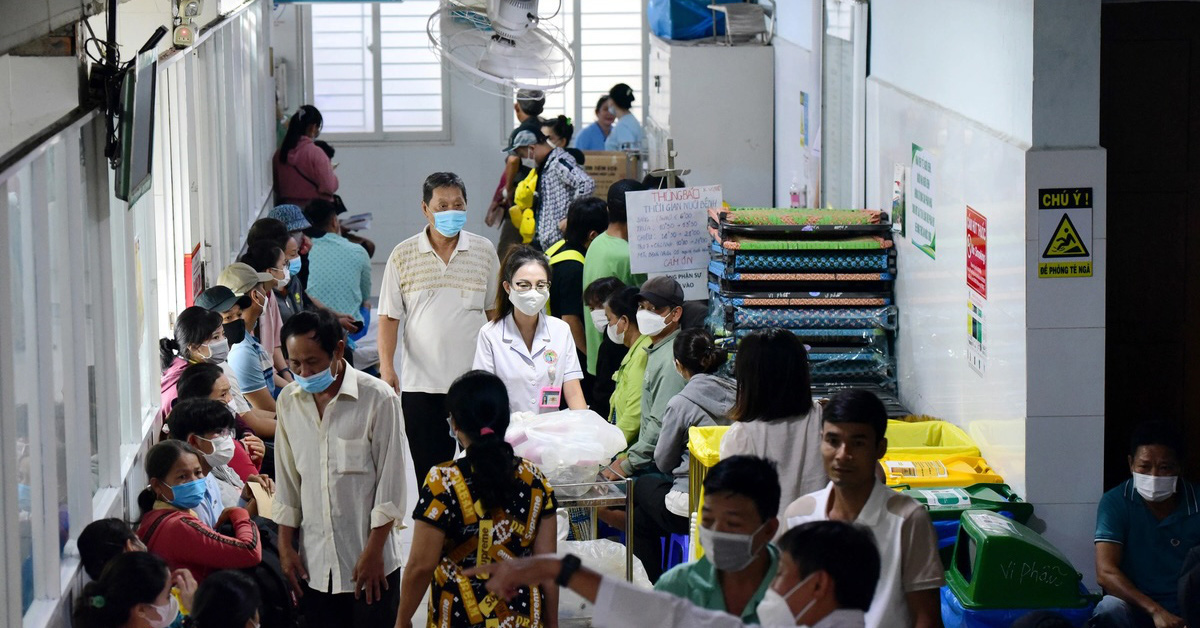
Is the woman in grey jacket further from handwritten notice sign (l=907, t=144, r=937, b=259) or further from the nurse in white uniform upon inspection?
handwritten notice sign (l=907, t=144, r=937, b=259)

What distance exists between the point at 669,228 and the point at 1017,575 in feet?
10.9

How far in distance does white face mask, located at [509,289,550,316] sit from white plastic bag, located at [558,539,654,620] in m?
0.96

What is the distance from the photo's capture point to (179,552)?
4.43 m

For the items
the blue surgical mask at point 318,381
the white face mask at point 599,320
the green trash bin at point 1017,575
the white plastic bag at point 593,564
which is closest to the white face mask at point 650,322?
the white face mask at point 599,320

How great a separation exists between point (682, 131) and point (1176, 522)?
21.4ft

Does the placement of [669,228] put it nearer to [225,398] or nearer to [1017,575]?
[225,398]

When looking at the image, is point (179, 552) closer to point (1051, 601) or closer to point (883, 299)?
point (1051, 601)

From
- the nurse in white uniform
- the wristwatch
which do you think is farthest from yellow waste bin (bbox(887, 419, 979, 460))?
the wristwatch

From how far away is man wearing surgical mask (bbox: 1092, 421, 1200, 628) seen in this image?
179 inches

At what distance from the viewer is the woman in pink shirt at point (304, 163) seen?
11859mm

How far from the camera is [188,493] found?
14.7ft

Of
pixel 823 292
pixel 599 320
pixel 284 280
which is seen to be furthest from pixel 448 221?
pixel 823 292

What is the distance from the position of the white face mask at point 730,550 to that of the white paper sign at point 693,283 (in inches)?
176

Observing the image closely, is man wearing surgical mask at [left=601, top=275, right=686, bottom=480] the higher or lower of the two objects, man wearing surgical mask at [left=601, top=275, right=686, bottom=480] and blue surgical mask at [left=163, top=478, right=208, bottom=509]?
the higher
